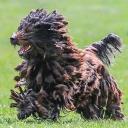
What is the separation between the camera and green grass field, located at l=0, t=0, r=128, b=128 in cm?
1092

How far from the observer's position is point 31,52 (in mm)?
10812

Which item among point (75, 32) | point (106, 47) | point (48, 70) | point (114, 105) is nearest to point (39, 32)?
point (48, 70)

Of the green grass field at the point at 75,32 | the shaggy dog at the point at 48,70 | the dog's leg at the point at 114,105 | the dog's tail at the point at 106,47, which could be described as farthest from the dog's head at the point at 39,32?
the dog's leg at the point at 114,105

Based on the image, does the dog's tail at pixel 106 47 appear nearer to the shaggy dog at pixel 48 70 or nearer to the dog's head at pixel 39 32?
the shaggy dog at pixel 48 70

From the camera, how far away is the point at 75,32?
3106 cm

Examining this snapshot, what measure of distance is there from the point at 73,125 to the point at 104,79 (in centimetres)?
158

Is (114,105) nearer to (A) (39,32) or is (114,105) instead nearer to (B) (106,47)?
(B) (106,47)

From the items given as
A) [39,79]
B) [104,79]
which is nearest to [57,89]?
[39,79]

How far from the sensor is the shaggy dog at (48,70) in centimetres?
1080

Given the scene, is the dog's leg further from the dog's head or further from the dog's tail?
the dog's head

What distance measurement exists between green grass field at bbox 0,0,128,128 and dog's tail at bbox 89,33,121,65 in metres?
0.28

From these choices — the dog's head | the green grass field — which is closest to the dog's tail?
the green grass field

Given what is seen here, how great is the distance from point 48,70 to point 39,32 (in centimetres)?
56

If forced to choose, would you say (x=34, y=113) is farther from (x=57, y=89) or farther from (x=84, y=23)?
(x=84, y=23)
